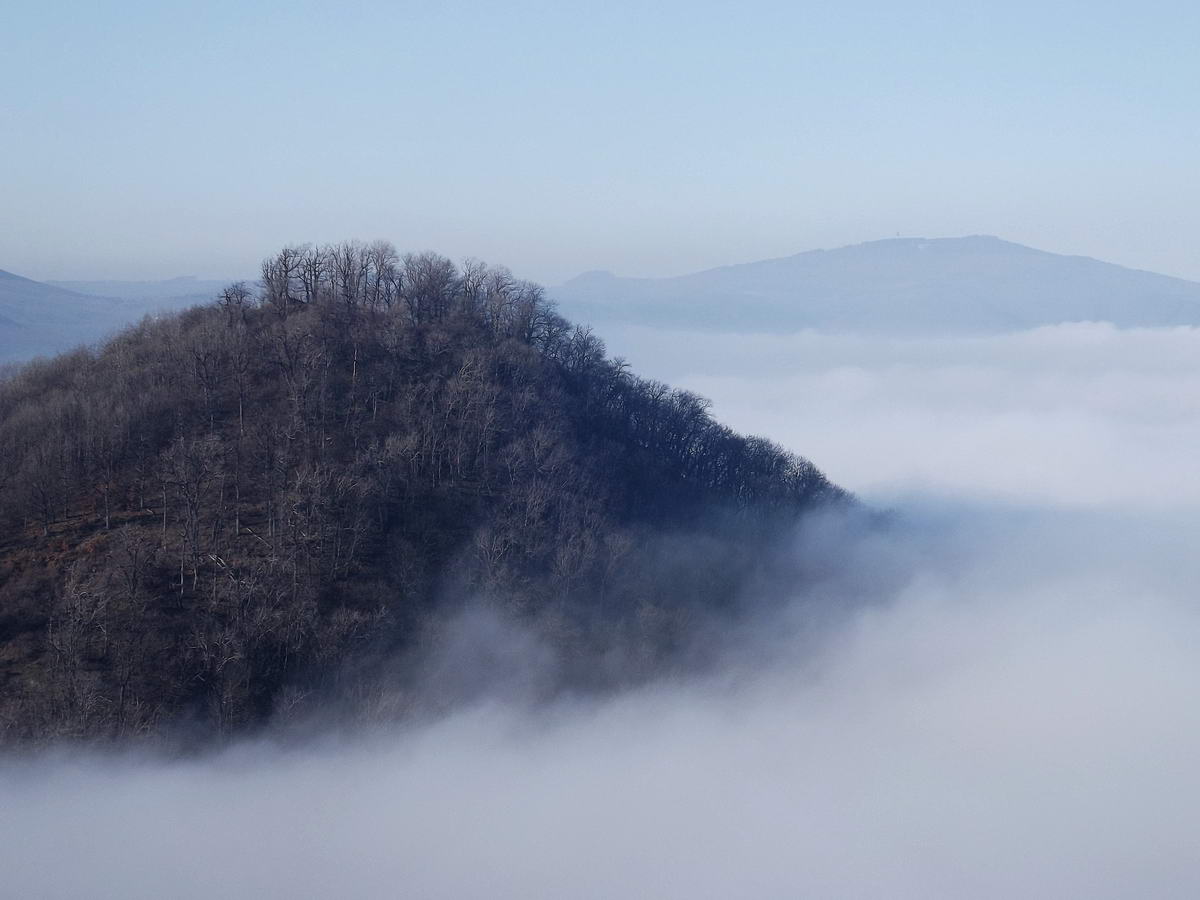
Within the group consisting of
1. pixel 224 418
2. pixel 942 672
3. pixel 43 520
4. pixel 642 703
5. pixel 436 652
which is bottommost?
pixel 942 672

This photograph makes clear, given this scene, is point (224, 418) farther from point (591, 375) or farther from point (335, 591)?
point (591, 375)

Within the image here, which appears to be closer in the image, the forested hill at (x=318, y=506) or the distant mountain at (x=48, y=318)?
the forested hill at (x=318, y=506)

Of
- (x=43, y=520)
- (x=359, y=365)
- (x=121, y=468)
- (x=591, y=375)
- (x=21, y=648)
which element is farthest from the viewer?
(x=591, y=375)

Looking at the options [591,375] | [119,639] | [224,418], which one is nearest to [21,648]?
[119,639]

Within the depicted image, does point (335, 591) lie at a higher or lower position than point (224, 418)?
lower

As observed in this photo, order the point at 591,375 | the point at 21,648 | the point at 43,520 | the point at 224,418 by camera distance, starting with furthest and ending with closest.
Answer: the point at 591,375 → the point at 224,418 → the point at 43,520 → the point at 21,648

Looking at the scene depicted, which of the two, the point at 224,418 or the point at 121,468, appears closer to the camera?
the point at 121,468

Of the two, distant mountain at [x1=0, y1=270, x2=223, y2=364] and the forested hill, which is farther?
distant mountain at [x1=0, y1=270, x2=223, y2=364]

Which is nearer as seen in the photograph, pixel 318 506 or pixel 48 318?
pixel 318 506
